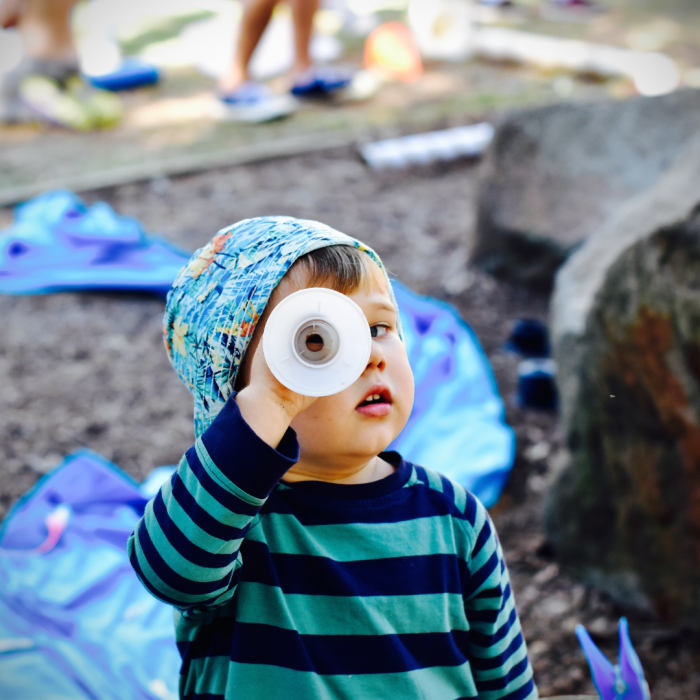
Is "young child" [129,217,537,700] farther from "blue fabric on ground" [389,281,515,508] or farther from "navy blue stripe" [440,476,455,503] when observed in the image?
"blue fabric on ground" [389,281,515,508]

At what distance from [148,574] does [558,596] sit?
1.62 meters

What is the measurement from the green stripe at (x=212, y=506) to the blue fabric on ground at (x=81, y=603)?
1.23 m

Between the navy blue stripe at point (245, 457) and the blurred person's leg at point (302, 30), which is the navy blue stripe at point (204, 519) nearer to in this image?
the navy blue stripe at point (245, 457)

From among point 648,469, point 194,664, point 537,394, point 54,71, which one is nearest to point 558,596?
point 648,469

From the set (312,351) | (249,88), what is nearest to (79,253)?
(249,88)

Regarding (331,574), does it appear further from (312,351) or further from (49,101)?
(49,101)

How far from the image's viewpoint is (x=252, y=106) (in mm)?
6723

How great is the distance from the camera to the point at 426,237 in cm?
473

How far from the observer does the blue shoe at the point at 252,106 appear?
21.7 ft

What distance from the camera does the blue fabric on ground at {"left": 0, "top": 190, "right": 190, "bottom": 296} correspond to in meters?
4.03

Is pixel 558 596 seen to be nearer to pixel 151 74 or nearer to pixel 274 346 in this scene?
pixel 274 346

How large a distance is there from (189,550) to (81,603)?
1524 mm

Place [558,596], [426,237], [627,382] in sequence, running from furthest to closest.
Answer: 1. [426,237]
2. [558,596]
3. [627,382]

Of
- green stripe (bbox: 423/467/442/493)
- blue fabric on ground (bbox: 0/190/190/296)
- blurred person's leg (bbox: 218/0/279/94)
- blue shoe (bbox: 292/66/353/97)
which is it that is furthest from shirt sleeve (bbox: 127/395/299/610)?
blue shoe (bbox: 292/66/353/97)
